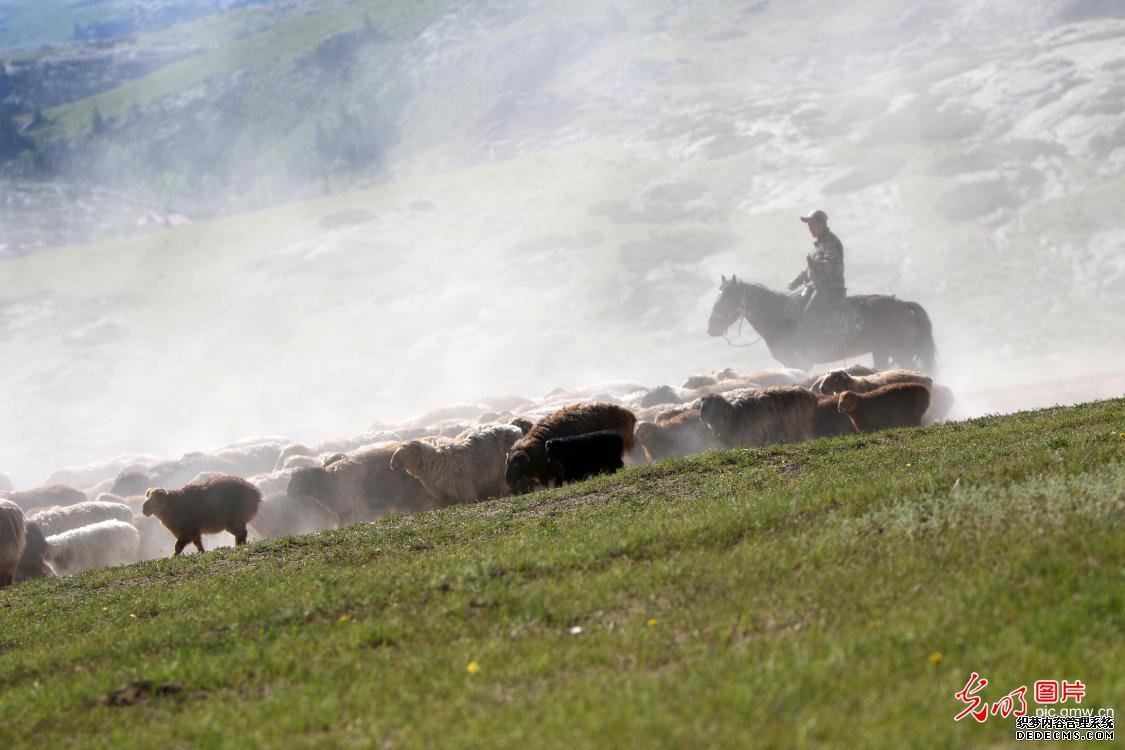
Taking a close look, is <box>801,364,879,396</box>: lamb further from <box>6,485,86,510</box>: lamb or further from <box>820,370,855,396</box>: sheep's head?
<box>6,485,86,510</box>: lamb

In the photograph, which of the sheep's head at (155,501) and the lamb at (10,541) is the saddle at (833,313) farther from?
the lamb at (10,541)

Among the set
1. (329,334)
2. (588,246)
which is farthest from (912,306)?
(329,334)

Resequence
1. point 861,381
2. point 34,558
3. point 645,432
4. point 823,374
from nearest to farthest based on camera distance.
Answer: point 34,558
point 645,432
point 861,381
point 823,374

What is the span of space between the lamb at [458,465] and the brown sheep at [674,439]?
2539 millimetres

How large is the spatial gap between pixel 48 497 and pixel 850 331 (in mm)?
18486

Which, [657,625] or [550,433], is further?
[550,433]

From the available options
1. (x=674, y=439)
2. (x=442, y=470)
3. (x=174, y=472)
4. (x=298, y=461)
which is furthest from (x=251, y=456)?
(x=674, y=439)

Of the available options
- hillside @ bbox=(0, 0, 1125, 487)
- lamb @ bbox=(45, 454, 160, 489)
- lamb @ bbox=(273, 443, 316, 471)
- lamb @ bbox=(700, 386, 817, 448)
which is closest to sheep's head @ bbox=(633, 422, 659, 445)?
lamb @ bbox=(700, 386, 817, 448)

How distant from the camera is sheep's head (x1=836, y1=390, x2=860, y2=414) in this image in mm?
17922

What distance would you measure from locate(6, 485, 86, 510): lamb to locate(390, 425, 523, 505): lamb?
29.7 ft

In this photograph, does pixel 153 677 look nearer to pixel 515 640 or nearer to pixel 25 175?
pixel 515 640

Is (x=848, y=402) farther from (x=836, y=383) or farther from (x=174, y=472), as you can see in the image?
(x=174, y=472)

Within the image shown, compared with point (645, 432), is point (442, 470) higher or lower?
lower

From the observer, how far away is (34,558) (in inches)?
669
